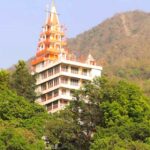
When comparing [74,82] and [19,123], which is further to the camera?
[74,82]

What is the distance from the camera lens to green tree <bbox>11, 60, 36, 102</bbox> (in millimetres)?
54469

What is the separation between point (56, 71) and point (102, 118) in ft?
47.3

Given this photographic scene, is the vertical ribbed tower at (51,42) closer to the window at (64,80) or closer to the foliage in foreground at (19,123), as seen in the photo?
the window at (64,80)

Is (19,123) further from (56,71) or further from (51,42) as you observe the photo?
(51,42)

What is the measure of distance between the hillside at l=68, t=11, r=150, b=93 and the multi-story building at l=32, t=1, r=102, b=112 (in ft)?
74.5

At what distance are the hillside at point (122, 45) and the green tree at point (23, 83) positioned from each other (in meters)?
31.6

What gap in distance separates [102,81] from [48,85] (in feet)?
42.2

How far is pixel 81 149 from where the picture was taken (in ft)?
151

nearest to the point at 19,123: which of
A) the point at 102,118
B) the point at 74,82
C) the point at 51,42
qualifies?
the point at 102,118

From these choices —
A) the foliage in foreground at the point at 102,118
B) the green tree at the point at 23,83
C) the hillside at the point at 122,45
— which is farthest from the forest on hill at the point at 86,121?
the hillside at the point at 122,45

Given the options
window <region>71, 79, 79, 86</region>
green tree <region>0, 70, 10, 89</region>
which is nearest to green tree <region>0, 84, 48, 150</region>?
green tree <region>0, 70, 10, 89</region>

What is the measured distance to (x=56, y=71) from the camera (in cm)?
6059

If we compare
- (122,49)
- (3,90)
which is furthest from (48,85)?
(122,49)

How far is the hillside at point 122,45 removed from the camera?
3915 inches
